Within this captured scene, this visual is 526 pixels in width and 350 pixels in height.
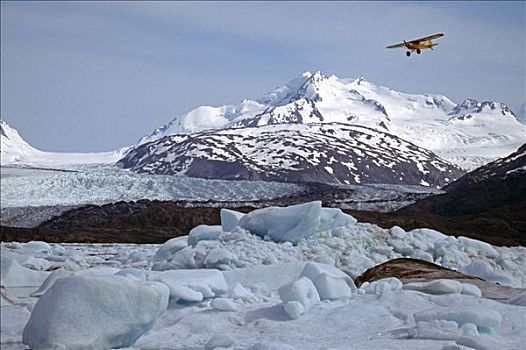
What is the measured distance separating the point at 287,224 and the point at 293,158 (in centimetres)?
4817

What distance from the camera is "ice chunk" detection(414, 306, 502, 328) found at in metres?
5.45

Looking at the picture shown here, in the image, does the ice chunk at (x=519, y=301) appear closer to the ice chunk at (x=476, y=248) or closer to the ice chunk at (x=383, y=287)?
the ice chunk at (x=383, y=287)

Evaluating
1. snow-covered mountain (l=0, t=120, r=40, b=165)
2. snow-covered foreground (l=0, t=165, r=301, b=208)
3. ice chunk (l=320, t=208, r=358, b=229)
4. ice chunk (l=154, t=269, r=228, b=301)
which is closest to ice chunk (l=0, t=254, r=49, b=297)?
snow-covered mountain (l=0, t=120, r=40, b=165)

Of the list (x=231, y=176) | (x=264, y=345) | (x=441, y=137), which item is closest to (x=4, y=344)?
(x=264, y=345)

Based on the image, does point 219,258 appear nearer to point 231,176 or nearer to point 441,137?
point 231,176

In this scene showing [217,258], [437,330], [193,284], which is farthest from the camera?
[217,258]

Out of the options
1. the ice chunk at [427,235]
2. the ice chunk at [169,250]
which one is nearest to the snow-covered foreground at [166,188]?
the ice chunk at [169,250]

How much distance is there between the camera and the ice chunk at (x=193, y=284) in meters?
5.70

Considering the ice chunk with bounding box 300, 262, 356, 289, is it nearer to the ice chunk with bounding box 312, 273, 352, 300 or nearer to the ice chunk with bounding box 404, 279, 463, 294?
the ice chunk with bounding box 312, 273, 352, 300

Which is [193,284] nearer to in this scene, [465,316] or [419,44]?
[465,316]

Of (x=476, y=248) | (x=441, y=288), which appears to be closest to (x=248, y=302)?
(x=441, y=288)

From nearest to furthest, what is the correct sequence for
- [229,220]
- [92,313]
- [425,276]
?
1. [92,313]
2. [425,276]
3. [229,220]

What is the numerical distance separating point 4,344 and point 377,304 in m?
4.34

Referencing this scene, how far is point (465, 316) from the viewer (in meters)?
5.45
